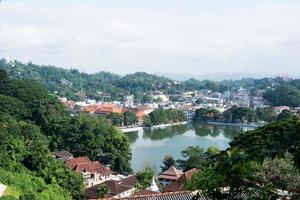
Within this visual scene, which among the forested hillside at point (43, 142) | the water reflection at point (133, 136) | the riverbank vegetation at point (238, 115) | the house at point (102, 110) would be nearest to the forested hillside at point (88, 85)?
the house at point (102, 110)

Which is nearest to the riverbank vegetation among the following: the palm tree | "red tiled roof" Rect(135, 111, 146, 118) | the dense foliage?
"red tiled roof" Rect(135, 111, 146, 118)

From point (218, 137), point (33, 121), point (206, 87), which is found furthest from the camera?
point (206, 87)

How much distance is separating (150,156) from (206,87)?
59.2 m

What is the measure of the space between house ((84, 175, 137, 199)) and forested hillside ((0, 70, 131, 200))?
3.63ft

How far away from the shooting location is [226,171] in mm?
2670

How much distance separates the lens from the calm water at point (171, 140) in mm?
26359

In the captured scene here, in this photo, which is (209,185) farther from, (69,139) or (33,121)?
(33,121)

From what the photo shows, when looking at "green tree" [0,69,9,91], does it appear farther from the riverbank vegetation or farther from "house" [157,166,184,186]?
the riverbank vegetation

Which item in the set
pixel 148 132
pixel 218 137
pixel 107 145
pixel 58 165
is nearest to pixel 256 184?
pixel 58 165

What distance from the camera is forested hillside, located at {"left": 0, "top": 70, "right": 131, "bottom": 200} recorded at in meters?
13.3

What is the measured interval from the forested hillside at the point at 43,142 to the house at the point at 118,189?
1107mm

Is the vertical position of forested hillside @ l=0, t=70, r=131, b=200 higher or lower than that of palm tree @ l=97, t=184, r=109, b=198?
higher

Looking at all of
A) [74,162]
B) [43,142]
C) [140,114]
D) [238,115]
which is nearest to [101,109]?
[140,114]

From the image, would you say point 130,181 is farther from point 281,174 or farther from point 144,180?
point 281,174
